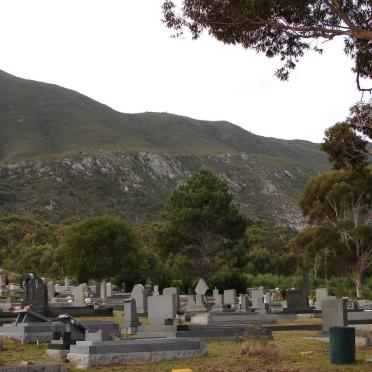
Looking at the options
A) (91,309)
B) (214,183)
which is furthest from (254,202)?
(91,309)

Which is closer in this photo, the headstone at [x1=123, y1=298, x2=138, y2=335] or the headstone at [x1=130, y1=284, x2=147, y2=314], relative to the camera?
the headstone at [x1=123, y1=298, x2=138, y2=335]

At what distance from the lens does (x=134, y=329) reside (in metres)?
17.6

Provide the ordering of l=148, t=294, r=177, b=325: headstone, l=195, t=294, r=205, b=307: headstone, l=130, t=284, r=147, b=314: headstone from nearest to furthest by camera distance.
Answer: l=148, t=294, r=177, b=325: headstone, l=130, t=284, r=147, b=314: headstone, l=195, t=294, r=205, b=307: headstone

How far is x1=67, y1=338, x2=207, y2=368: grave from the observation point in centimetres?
1105

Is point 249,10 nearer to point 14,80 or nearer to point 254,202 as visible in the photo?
point 254,202

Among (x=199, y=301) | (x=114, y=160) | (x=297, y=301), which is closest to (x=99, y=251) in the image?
(x=199, y=301)

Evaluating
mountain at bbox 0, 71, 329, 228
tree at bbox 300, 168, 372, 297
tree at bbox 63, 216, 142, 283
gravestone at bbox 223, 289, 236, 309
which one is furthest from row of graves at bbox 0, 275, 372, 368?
mountain at bbox 0, 71, 329, 228

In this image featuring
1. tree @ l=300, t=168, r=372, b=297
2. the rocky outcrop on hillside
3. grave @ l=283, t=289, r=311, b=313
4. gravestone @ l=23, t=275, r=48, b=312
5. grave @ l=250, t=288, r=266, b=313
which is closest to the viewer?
gravestone @ l=23, t=275, r=48, b=312

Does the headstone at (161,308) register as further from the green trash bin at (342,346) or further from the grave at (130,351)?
the green trash bin at (342,346)

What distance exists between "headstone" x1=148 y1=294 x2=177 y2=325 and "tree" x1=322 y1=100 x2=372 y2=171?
5745 millimetres

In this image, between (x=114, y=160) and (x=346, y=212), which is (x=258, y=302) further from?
(x=114, y=160)

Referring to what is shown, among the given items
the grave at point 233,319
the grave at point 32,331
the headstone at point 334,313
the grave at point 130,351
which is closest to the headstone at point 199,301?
the grave at point 233,319

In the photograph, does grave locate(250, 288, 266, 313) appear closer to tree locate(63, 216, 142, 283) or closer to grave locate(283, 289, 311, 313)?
grave locate(283, 289, 311, 313)

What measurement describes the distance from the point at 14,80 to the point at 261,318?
12805cm
